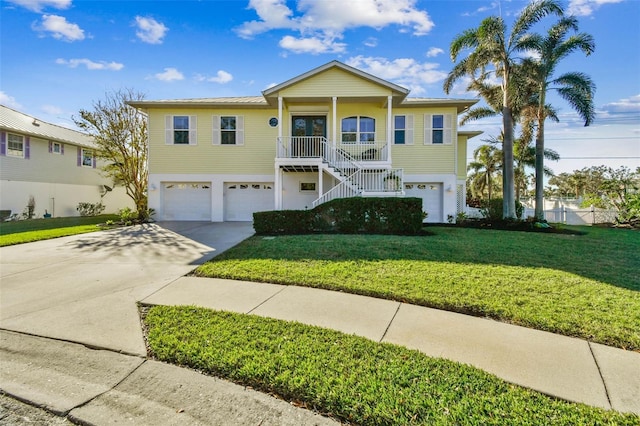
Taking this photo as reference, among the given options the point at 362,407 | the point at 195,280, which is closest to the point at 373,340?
the point at 362,407

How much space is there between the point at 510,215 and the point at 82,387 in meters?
15.3

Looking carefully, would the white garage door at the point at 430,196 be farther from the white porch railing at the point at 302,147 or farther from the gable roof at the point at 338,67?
the white porch railing at the point at 302,147

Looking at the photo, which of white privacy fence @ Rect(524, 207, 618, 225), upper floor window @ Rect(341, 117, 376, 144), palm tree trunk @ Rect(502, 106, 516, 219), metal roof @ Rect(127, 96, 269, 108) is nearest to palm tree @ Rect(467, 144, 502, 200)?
white privacy fence @ Rect(524, 207, 618, 225)

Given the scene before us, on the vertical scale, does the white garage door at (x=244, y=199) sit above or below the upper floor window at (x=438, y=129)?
below

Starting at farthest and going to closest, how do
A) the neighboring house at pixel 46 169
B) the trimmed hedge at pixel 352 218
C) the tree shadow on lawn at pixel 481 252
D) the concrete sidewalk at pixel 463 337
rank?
1. the neighboring house at pixel 46 169
2. the trimmed hedge at pixel 352 218
3. the tree shadow on lawn at pixel 481 252
4. the concrete sidewalk at pixel 463 337

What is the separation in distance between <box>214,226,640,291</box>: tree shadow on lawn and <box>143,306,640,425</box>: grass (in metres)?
3.53

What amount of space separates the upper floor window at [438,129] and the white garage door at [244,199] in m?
8.05

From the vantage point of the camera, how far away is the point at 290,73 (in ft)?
48.9

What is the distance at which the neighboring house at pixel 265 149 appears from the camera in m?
15.6

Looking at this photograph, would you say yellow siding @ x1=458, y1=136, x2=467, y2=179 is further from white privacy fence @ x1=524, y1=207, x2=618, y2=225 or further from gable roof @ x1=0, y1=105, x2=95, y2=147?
gable roof @ x1=0, y1=105, x2=95, y2=147

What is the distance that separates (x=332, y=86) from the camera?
1428cm

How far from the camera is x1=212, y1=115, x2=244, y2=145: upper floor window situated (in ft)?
52.4

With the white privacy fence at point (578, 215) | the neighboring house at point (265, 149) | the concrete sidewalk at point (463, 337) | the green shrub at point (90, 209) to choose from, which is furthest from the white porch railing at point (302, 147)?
the green shrub at point (90, 209)

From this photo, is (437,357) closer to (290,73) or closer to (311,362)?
(311,362)
